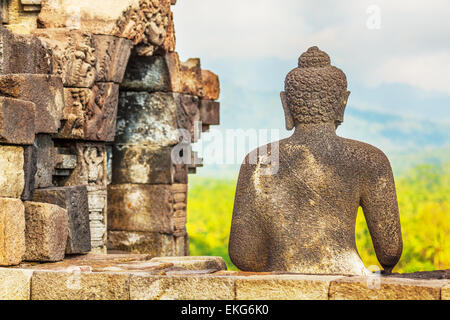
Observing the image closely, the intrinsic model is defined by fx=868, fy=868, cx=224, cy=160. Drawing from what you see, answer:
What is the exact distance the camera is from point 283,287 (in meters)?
4.66

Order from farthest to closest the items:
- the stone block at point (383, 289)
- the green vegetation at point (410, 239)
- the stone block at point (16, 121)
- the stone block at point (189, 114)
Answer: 1. the green vegetation at point (410, 239)
2. the stone block at point (189, 114)
3. the stone block at point (16, 121)
4. the stone block at point (383, 289)

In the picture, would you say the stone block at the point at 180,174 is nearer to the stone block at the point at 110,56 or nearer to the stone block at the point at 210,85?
the stone block at the point at 210,85

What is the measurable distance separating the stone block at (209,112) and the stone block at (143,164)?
99cm

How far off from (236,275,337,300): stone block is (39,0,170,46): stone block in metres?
4.28

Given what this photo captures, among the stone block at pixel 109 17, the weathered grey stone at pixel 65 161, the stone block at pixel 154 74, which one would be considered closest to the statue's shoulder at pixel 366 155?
the weathered grey stone at pixel 65 161

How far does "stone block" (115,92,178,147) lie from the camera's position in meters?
10.3

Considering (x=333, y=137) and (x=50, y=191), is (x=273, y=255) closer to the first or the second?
(x=333, y=137)

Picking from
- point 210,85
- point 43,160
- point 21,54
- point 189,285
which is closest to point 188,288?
point 189,285

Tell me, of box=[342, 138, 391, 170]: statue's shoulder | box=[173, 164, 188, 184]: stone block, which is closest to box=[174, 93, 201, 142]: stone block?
box=[173, 164, 188, 184]: stone block

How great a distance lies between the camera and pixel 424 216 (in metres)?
14.2

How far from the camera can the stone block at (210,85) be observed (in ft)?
36.9

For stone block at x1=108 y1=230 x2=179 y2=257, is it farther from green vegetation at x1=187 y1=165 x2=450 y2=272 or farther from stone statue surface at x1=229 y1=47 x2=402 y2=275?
stone statue surface at x1=229 y1=47 x2=402 y2=275

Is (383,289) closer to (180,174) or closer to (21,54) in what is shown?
(21,54)

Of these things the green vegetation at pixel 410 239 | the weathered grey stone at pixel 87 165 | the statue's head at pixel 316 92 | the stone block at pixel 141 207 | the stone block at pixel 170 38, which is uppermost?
the stone block at pixel 170 38
